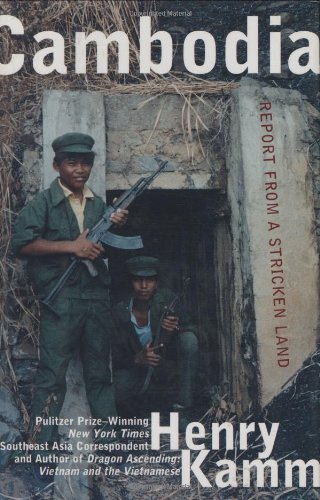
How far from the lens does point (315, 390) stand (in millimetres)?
5086

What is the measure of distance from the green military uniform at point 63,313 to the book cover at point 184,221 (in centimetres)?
7

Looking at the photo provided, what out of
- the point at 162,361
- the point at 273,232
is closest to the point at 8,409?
the point at 162,361

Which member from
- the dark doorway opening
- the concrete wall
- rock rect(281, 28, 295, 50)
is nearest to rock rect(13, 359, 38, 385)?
the dark doorway opening

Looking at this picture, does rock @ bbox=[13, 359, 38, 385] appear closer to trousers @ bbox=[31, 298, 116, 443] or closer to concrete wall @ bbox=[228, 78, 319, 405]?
→ trousers @ bbox=[31, 298, 116, 443]

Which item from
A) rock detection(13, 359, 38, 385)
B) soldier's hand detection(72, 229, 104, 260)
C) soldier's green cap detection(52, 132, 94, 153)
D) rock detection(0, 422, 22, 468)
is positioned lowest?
rock detection(0, 422, 22, 468)

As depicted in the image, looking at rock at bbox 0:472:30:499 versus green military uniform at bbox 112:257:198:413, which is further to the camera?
green military uniform at bbox 112:257:198:413

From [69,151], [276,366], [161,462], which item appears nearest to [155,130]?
[69,151]

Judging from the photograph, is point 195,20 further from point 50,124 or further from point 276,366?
point 276,366

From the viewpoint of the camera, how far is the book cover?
4.99 meters

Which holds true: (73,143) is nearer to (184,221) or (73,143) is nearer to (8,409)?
(184,221)

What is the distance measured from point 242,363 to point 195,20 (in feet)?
6.99

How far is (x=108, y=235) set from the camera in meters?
5.02

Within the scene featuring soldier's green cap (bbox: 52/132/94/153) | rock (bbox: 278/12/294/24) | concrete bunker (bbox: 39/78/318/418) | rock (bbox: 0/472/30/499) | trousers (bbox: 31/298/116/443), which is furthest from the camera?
rock (bbox: 278/12/294/24)

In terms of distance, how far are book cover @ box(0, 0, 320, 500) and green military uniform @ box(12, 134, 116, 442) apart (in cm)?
7
